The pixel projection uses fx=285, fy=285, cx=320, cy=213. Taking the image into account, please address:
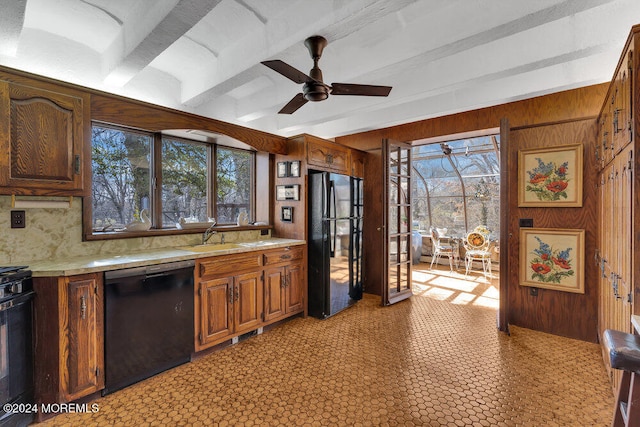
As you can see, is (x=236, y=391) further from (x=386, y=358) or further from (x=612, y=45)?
(x=612, y=45)

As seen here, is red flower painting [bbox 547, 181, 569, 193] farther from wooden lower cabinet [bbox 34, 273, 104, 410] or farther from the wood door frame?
wooden lower cabinet [bbox 34, 273, 104, 410]

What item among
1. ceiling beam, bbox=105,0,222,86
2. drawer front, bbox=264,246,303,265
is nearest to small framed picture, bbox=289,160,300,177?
drawer front, bbox=264,246,303,265

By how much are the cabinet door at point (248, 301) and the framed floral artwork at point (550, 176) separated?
2974 millimetres

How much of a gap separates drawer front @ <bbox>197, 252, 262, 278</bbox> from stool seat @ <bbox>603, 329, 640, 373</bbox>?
250 centimetres

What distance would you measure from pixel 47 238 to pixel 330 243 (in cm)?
253

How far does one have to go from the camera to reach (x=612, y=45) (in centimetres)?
203

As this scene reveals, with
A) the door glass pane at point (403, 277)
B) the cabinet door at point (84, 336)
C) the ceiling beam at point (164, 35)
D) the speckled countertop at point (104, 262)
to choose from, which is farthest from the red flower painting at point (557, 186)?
the cabinet door at point (84, 336)

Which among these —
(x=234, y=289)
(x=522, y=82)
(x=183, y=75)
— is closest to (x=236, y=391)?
(x=234, y=289)

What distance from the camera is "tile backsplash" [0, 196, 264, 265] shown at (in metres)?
2.03

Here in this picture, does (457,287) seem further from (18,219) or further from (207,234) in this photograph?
(18,219)

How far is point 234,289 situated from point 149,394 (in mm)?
977

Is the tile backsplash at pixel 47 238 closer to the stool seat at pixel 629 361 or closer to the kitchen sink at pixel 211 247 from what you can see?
the kitchen sink at pixel 211 247

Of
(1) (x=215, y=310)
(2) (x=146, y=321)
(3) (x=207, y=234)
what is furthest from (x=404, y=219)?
(2) (x=146, y=321)

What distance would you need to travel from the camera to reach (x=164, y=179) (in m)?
2.98
